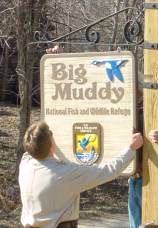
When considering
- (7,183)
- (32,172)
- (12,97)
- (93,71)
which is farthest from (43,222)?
(12,97)

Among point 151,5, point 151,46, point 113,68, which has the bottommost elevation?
point 113,68

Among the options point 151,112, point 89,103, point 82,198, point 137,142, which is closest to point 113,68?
point 89,103

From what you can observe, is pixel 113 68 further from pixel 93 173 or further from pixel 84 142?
pixel 93 173

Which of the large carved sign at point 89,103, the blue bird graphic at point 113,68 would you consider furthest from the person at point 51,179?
the blue bird graphic at point 113,68

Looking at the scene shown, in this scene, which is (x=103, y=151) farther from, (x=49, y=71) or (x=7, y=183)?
(x=7, y=183)

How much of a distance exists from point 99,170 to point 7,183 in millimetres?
6038

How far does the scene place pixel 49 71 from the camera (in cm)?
485

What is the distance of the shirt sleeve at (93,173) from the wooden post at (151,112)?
0.14 m

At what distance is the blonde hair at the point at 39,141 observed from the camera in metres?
4.23

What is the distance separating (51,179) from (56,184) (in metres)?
0.05

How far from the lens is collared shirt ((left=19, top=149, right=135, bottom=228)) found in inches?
168

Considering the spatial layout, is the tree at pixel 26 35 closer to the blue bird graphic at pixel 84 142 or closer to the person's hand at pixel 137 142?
the blue bird graphic at pixel 84 142

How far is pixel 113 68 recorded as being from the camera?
4.59 meters

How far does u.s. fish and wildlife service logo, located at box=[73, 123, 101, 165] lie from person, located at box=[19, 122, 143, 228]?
0.27 meters
